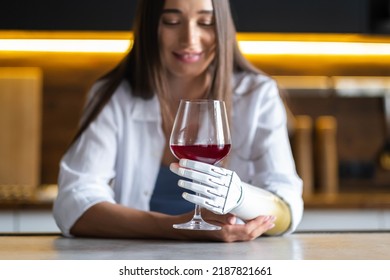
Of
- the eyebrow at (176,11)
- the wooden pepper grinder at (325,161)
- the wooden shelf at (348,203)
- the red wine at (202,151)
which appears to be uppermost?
the eyebrow at (176,11)

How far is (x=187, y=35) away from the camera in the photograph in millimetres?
1739

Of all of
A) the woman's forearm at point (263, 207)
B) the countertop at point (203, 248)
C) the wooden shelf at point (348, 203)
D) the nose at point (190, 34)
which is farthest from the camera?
the wooden shelf at point (348, 203)

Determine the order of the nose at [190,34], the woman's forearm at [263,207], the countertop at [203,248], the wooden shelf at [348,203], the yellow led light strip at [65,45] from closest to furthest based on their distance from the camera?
the countertop at [203,248] < the woman's forearm at [263,207] < the nose at [190,34] < the wooden shelf at [348,203] < the yellow led light strip at [65,45]

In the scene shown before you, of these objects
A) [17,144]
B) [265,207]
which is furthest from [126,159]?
[17,144]

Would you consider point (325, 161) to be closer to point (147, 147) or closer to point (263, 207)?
point (147, 147)

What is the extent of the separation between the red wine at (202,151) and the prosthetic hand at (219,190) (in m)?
0.04

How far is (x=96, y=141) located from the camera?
1.80 metres

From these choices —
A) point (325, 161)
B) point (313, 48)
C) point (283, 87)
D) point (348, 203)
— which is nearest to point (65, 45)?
point (283, 87)

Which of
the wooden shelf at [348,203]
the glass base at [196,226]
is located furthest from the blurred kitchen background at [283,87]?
the glass base at [196,226]

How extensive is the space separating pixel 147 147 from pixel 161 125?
3.0 inches

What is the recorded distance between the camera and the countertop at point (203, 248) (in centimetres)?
112

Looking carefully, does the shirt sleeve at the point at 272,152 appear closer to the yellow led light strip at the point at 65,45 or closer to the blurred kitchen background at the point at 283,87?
the blurred kitchen background at the point at 283,87

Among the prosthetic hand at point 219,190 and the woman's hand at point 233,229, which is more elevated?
the prosthetic hand at point 219,190

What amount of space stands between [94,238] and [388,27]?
7.02ft
